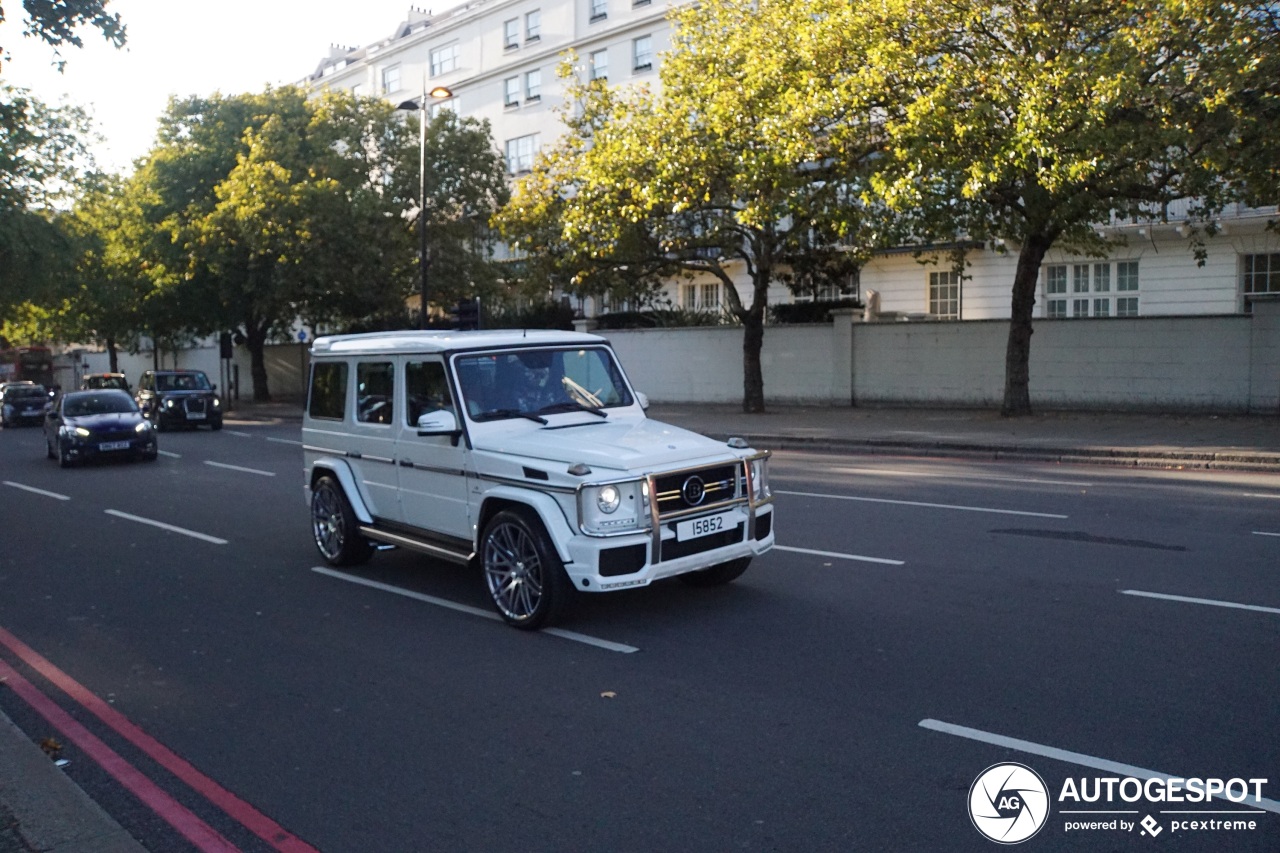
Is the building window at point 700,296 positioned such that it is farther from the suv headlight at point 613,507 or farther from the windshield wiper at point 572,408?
the suv headlight at point 613,507

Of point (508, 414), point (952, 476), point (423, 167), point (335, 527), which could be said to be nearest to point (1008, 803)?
point (508, 414)

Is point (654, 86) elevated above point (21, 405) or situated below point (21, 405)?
above

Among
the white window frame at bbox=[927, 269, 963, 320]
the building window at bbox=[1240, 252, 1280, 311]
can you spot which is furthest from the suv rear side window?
the white window frame at bbox=[927, 269, 963, 320]

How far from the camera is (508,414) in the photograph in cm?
817

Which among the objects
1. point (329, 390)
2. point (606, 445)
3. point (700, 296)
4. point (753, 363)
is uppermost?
point (700, 296)

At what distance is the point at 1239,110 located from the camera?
17.4 m

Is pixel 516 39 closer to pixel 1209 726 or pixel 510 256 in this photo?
pixel 510 256

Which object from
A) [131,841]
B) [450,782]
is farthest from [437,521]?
[131,841]

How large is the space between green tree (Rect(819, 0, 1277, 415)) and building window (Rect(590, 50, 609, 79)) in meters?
25.4

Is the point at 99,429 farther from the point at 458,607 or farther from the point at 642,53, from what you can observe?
the point at 642,53

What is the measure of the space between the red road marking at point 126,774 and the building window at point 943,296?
107ft

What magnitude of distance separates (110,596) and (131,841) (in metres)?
5.35

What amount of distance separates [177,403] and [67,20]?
71.5ft

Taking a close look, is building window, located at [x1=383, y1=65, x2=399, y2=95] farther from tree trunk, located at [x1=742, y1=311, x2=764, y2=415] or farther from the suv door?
the suv door
